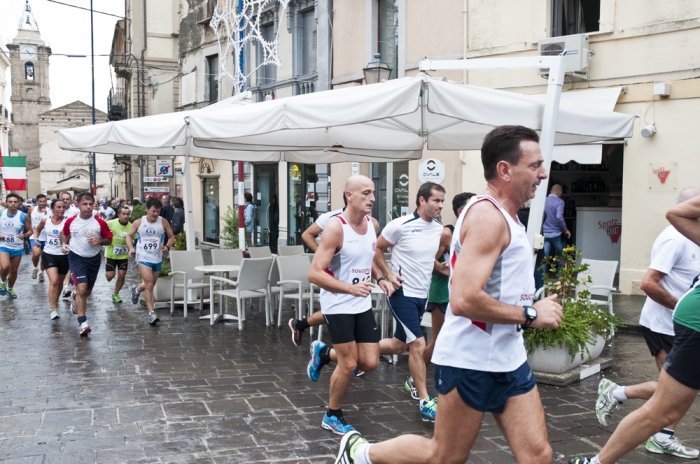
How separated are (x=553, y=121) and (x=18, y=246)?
10.3 metres

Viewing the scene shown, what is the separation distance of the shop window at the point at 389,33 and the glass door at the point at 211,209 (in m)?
10.9

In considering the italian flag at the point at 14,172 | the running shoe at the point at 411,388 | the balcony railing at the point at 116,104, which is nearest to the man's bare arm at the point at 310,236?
the running shoe at the point at 411,388

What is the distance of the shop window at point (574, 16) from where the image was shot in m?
13.6

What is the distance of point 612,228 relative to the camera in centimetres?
1399

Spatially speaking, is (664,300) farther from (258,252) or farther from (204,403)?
(258,252)

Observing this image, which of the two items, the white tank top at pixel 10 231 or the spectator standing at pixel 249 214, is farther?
the spectator standing at pixel 249 214

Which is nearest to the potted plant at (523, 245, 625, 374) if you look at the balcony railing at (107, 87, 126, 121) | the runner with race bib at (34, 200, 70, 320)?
the runner with race bib at (34, 200, 70, 320)

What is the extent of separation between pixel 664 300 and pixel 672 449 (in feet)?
3.48

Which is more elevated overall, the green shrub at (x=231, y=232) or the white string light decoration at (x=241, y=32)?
the white string light decoration at (x=241, y=32)

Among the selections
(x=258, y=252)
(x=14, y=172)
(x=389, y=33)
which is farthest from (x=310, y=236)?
(x=14, y=172)

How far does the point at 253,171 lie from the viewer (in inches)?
933

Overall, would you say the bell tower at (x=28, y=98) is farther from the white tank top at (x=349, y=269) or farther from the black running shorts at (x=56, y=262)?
the white tank top at (x=349, y=269)

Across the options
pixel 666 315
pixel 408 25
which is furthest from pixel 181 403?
pixel 408 25

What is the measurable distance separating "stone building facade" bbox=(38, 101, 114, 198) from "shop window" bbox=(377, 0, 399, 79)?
68956mm
